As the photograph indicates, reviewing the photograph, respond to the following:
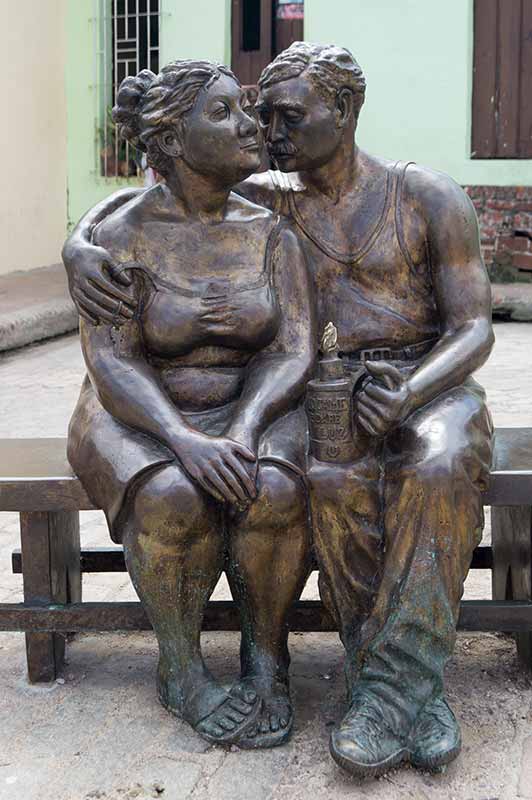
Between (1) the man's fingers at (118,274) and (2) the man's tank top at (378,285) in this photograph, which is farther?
(2) the man's tank top at (378,285)

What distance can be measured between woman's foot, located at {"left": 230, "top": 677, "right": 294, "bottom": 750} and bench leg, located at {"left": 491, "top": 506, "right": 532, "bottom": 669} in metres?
0.78

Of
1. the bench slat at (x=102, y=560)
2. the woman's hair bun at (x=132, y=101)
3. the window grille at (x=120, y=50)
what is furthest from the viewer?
the window grille at (x=120, y=50)

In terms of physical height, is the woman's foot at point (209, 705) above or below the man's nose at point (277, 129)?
below

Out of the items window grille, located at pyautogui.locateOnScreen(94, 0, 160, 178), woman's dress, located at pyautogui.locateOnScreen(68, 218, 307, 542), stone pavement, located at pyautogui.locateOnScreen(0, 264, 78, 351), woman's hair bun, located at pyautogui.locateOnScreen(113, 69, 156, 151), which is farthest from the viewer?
window grille, located at pyautogui.locateOnScreen(94, 0, 160, 178)

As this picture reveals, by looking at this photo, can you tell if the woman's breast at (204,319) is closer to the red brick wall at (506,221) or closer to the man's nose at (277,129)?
the man's nose at (277,129)

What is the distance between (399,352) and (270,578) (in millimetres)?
811

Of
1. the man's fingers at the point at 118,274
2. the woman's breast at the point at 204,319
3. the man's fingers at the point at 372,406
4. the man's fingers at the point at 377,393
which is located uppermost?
the man's fingers at the point at 118,274

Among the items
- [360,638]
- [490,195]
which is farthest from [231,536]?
[490,195]

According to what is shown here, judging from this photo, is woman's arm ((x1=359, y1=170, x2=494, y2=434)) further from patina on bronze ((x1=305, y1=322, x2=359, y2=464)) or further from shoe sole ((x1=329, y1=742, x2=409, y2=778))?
shoe sole ((x1=329, y1=742, x2=409, y2=778))

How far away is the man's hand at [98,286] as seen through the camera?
3.69m

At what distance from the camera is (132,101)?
384cm

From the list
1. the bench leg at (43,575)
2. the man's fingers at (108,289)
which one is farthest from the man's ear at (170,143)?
the bench leg at (43,575)

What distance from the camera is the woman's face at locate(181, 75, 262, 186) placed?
374 cm

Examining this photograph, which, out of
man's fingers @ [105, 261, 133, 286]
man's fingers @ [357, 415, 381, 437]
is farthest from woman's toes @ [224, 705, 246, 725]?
man's fingers @ [105, 261, 133, 286]
